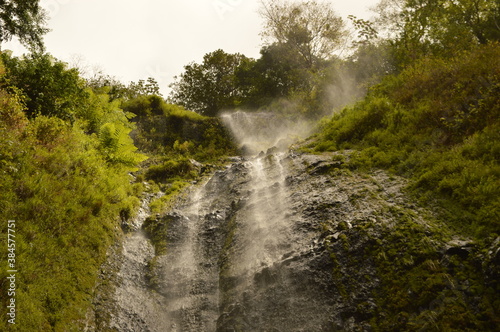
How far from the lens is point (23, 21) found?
13.1 meters

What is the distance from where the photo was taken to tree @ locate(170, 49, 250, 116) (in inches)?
1147

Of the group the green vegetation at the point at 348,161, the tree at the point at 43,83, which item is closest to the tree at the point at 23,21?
the green vegetation at the point at 348,161

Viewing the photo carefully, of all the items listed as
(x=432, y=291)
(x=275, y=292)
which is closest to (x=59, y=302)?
(x=275, y=292)

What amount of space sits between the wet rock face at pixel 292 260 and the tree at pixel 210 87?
20318 millimetres

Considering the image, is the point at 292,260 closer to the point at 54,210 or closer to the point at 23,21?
the point at 54,210

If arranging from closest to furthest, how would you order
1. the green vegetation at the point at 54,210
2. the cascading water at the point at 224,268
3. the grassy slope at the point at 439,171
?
1. the grassy slope at the point at 439,171
2. the green vegetation at the point at 54,210
3. the cascading water at the point at 224,268

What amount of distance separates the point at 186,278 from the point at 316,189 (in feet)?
14.3

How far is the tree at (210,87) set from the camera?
29141 millimetres

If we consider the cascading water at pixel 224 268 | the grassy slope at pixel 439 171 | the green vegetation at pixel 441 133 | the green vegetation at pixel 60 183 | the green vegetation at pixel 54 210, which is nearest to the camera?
the grassy slope at pixel 439 171

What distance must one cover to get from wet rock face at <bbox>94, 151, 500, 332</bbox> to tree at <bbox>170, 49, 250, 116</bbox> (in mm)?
20318

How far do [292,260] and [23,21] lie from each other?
1494cm

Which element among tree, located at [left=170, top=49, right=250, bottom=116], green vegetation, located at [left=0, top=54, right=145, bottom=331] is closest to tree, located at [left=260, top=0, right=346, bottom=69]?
tree, located at [left=170, top=49, right=250, bottom=116]

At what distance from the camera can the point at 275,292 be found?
6.13m

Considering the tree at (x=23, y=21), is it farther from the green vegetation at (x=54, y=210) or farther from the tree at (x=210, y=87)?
the tree at (x=210, y=87)
